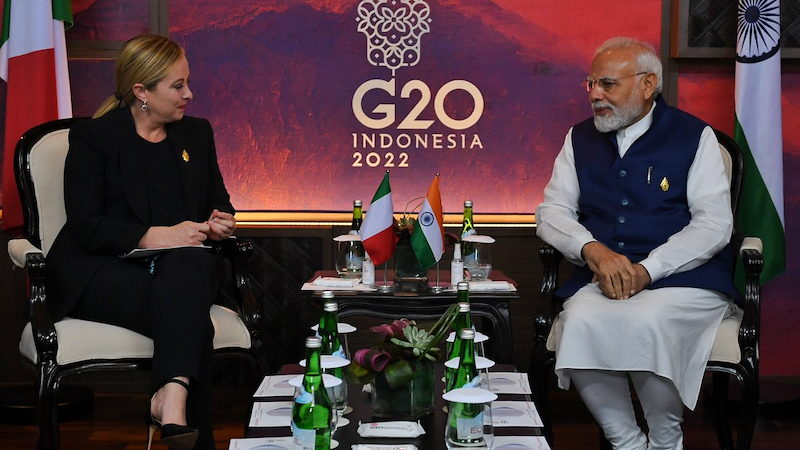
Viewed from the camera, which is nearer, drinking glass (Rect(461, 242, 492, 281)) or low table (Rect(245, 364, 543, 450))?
low table (Rect(245, 364, 543, 450))

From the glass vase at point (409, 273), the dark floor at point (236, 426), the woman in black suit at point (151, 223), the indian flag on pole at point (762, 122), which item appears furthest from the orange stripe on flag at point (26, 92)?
the indian flag on pole at point (762, 122)

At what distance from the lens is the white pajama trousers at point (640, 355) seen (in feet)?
9.59

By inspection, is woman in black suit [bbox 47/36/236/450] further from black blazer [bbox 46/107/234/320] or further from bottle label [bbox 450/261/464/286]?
bottle label [bbox 450/261/464/286]

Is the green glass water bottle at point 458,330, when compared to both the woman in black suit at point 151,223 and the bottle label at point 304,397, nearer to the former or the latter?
the bottle label at point 304,397

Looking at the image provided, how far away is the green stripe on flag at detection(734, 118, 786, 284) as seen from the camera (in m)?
3.93

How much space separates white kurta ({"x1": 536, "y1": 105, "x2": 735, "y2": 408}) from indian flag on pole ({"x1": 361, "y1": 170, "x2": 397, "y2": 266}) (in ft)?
1.92

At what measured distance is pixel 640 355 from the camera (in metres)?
2.92

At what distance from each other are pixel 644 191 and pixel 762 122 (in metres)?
0.94

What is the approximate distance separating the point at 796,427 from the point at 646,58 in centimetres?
159

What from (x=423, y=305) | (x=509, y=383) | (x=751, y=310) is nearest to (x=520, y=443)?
(x=509, y=383)

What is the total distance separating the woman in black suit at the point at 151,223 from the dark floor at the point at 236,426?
0.69 m

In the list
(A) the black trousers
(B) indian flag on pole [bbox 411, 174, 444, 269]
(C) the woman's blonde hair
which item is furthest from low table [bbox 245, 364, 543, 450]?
(C) the woman's blonde hair

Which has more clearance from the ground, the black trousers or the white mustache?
the white mustache

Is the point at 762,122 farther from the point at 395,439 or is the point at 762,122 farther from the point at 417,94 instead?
the point at 395,439
